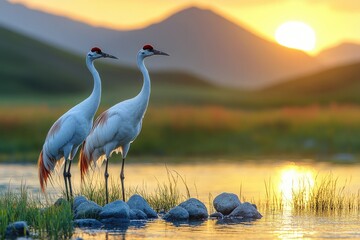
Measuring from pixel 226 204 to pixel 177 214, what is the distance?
1.03 m

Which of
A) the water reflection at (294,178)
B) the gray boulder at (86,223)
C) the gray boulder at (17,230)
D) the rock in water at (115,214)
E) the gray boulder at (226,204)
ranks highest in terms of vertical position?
the water reflection at (294,178)

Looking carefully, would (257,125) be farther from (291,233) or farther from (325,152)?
(291,233)

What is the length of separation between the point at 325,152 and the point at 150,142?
241 inches

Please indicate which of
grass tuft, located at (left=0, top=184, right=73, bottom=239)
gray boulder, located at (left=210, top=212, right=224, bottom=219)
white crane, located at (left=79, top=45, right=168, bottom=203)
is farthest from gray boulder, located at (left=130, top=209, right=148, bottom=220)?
grass tuft, located at (left=0, top=184, right=73, bottom=239)

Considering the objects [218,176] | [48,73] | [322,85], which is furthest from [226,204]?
[48,73]

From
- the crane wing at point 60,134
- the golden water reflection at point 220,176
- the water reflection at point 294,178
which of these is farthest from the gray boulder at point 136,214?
the water reflection at point 294,178

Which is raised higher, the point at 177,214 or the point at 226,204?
the point at 226,204

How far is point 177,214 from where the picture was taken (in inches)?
602

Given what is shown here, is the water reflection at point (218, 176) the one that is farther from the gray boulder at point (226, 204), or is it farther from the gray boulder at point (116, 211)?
the gray boulder at point (116, 211)

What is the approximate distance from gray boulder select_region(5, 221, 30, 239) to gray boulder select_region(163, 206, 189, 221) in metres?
2.77

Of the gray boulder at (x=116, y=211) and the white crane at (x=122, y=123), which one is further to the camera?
Answer: the white crane at (x=122, y=123)

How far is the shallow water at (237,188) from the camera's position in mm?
13711

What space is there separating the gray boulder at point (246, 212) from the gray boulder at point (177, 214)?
81 centimetres

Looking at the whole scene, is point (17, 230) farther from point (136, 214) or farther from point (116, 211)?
point (136, 214)
